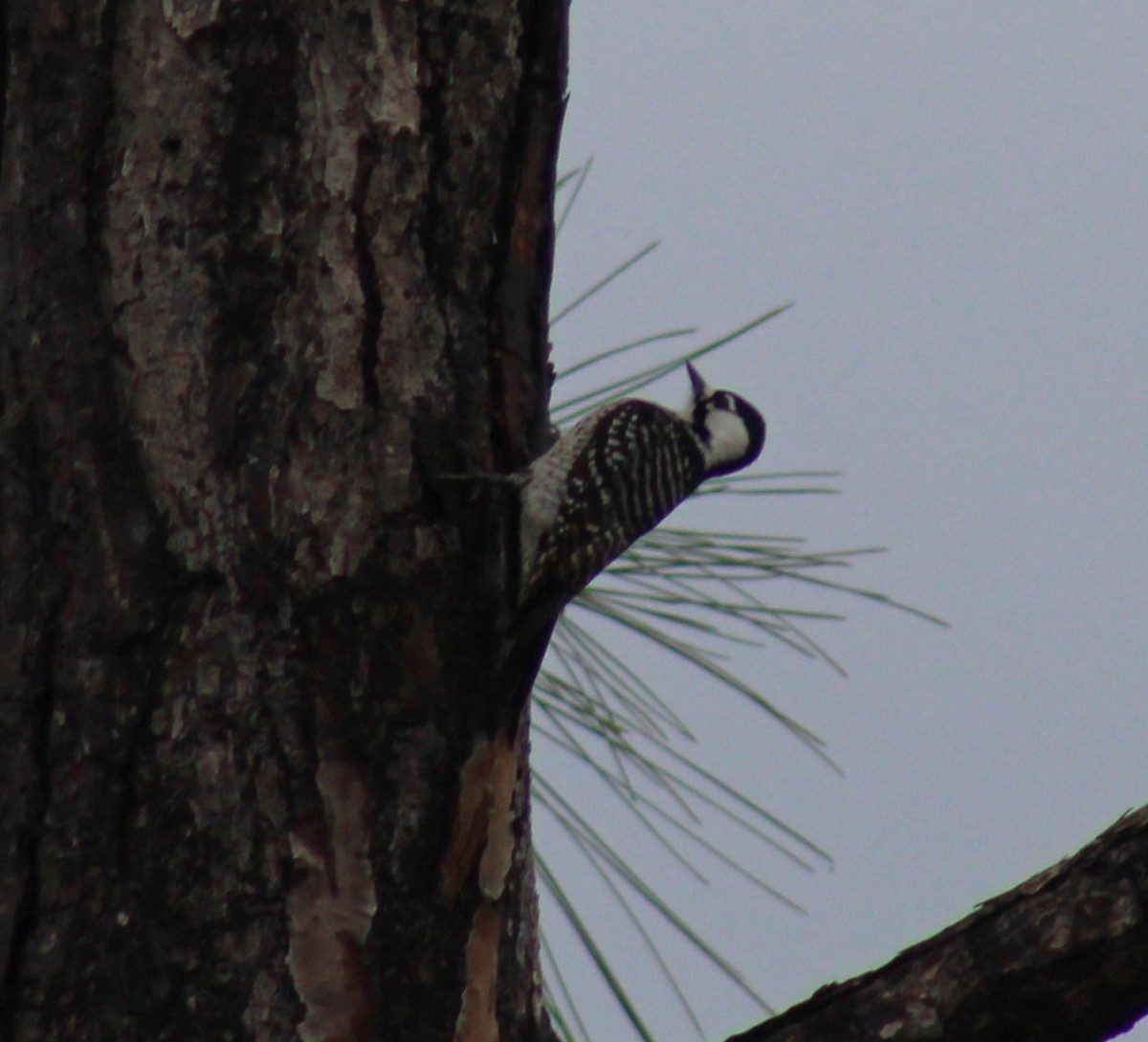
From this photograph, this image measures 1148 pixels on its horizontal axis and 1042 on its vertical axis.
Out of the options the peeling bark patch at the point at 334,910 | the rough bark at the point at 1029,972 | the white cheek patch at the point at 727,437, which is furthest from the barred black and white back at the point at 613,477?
the rough bark at the point at 1029,972

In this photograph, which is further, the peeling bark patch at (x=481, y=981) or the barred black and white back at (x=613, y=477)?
the barred black and white back at (x=613, y=477)

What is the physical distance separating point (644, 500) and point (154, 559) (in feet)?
3.66

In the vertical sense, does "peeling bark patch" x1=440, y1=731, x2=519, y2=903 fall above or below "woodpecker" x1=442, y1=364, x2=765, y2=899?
below

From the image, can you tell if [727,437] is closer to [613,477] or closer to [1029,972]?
[613,477]

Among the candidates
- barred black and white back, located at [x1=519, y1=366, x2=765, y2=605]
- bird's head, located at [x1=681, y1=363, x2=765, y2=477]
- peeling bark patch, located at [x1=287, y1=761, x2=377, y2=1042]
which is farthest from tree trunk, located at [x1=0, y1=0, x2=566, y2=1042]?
bird's head, located at [x1=681, y1=363, x2=765, y2=477]

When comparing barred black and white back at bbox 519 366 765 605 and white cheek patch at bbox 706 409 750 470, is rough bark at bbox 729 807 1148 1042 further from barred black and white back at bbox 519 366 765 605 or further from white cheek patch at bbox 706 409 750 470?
white cheek patch at bbox 706 409 750 470

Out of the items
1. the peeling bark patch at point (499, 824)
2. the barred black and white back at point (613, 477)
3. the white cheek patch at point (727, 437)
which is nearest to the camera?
the peeling bark patch at point (499, 824)

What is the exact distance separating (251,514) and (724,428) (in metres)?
1.67

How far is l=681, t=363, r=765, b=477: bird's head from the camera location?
2947 millimetres

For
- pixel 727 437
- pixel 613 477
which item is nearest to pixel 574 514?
pixel 613 477

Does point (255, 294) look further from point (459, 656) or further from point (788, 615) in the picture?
point (788, 615)

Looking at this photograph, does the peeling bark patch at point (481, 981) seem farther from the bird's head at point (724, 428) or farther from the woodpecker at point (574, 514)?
the bird's head at point (724, 428)

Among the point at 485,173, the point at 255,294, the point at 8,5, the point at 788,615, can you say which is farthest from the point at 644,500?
the point at 8,5

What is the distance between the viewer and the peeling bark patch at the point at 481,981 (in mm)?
1344
